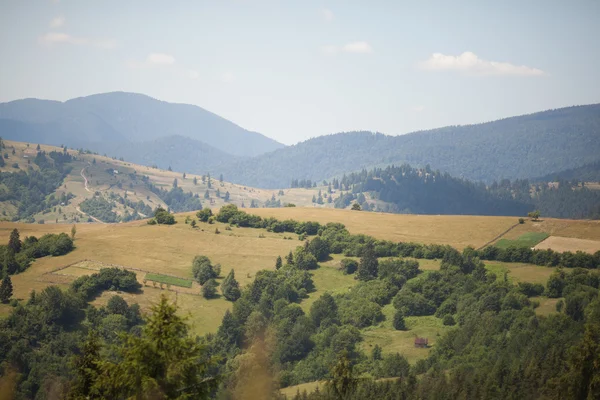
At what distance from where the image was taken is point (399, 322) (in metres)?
123

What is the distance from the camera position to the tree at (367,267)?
467 ft

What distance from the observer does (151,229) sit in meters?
162

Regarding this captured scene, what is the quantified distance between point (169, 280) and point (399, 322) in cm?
4601

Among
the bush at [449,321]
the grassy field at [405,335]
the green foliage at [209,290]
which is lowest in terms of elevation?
the grassy field at [405,335]

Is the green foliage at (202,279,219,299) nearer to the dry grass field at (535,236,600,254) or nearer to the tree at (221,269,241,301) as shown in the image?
the tree at (221,269,241,301)

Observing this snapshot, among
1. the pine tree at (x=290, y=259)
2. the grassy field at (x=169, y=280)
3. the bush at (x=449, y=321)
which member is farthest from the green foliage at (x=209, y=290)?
the bush at (x=449, y=321)

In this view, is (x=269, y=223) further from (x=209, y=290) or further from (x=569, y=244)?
(x=569, y=244)

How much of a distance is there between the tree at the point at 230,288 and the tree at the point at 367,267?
2676 centimetres

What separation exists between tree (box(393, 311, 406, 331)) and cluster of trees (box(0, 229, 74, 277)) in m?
69.6

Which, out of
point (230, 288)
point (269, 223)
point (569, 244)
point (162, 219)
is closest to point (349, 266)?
point (230, 288)

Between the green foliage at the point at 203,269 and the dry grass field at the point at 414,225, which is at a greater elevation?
the dry grass field at the point at 414,225

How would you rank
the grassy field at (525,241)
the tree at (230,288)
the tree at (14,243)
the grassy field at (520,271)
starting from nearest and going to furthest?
the grassy field at (520,271), the tree at (230,288), the tree at (14,243), the grassy field at (525,241)

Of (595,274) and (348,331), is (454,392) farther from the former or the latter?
(595,274)

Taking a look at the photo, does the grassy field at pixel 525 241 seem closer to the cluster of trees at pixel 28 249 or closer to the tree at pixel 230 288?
the tree at pixel 230 288
